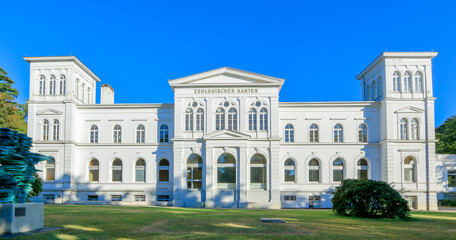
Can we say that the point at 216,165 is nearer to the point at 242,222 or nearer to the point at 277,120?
the point at 277,120

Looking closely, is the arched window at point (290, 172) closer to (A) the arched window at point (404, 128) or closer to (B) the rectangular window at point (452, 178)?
(A) the arched window at point (404, 128)

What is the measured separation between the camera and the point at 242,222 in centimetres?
2080

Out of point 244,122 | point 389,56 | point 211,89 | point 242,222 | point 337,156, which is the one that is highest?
point 389,56

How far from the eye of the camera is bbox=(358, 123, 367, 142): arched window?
143 feet

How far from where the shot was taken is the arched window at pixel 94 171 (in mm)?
44688

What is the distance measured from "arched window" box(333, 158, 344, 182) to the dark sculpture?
105 feet

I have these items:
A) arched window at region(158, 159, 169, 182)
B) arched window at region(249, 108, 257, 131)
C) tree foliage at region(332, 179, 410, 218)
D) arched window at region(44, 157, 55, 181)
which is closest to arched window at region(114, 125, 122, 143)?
arched window at region(158, 159, 169, 182)

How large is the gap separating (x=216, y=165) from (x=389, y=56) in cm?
2050

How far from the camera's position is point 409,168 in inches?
1661

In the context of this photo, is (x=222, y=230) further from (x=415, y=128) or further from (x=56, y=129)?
(x=56, y=129)

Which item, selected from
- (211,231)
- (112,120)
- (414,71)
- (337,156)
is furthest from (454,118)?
(211,231)

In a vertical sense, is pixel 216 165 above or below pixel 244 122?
below

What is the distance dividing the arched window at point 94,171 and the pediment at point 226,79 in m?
12.0

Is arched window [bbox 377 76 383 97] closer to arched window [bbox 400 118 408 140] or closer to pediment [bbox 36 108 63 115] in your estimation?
arched window [bbox 400 118 408 140]
